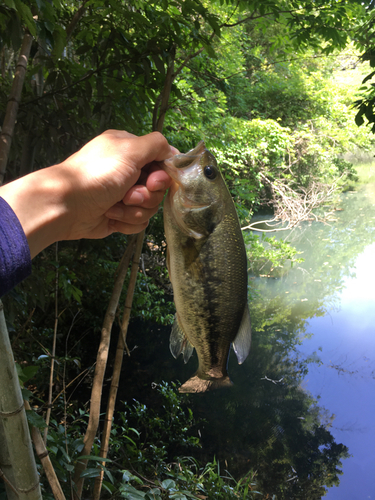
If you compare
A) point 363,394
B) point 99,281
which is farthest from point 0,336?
point 363,394

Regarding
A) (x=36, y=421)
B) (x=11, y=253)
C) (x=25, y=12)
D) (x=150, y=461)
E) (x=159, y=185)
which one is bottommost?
(x=150, y=461)

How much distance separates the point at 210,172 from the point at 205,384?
59 centimetres

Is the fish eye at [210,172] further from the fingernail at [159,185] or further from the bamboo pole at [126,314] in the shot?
the bamboo pole at [126,314]

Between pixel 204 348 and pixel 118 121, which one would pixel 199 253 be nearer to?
pixel 204 348

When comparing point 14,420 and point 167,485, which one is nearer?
point 14,420

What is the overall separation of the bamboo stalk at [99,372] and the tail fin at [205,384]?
0.60m

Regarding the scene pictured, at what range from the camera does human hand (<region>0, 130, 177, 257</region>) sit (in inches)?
32.5

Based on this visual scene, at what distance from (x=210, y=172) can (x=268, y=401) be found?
4.09 meters

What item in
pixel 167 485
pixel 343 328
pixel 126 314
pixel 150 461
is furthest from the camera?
pixel 343 328

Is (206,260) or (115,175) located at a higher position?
(115,175)

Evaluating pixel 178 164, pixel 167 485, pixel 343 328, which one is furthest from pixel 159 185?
pixel 343 328

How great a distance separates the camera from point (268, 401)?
172 inches

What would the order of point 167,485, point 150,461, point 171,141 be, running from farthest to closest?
1. point 171,141
2. point 150,461
3. point 167,485

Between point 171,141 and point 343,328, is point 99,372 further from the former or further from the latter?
point 343,328
